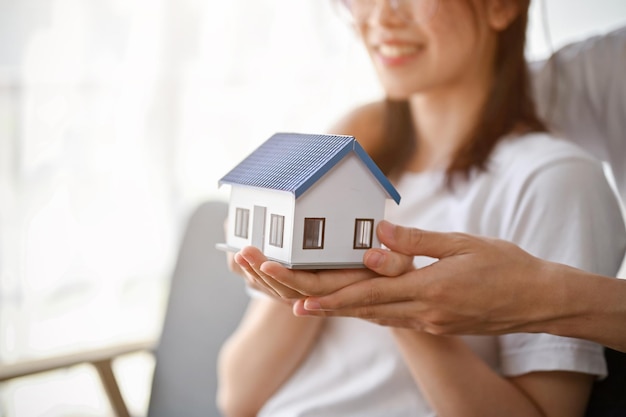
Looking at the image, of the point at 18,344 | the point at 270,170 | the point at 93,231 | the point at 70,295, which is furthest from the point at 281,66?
the point at 270,170

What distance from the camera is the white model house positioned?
0.71m

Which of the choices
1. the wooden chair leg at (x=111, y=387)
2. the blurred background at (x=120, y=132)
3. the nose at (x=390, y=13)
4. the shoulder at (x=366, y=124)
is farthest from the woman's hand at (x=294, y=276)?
the blurred background at (x=120, y=132)

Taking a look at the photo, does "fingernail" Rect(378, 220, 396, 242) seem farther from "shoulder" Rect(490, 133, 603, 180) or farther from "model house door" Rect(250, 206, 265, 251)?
"shoulder" Rect(490, 133, 603, 180)

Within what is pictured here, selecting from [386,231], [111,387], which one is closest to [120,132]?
[111,387]

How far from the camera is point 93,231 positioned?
1780 mm

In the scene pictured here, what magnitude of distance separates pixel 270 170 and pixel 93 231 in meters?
1.13

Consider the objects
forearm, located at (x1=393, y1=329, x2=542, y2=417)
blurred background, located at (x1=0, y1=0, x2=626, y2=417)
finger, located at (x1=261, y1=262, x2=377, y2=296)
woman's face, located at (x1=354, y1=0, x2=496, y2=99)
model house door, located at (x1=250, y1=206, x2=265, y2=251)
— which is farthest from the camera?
blurred background, located at (x1=0, y1=0, x2=626, y2=417)

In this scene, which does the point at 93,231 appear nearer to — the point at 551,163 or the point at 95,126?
the point at 95,126

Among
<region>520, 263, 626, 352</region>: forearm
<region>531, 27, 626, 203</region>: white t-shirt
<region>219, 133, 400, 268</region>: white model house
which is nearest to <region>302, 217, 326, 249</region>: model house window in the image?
<region>219, 133, 400, 268</region>: white model house

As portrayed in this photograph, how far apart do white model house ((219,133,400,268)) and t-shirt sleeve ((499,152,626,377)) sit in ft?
0.89

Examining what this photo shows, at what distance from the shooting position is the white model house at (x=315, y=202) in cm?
71

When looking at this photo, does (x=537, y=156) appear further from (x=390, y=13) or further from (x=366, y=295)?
(x=366, y=295)

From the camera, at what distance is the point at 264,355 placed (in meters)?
1.09

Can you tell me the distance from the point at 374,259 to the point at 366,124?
0.60 m
